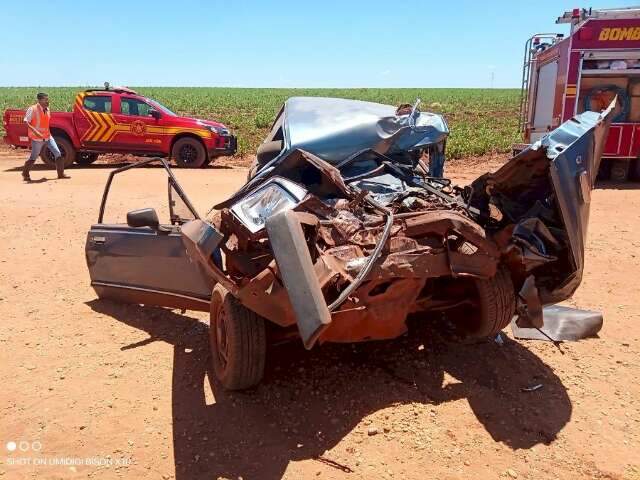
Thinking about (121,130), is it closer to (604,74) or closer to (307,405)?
(604,74)

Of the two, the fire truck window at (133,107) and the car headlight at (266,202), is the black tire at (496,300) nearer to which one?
the car headlight at (266,202)

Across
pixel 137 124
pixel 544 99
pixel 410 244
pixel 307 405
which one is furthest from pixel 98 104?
pixel 410 244

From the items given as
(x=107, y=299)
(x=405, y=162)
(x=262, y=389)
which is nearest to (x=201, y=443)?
(x=262, y=389)

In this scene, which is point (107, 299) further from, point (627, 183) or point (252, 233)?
point (627, 183)

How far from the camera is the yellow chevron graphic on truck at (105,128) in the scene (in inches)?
522

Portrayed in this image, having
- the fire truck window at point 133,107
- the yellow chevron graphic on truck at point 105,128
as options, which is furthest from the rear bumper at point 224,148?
the fire truck window at point 133,107

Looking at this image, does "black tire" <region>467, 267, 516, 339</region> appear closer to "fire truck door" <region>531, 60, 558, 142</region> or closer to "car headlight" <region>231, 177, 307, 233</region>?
"car headlight" <region>231, 177, 307, 233</region>

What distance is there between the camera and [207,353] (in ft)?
12.7

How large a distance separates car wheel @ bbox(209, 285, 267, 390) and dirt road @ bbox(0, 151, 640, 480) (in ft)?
0.56

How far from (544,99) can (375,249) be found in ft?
36.5

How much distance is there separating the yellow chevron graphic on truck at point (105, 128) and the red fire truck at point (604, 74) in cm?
880

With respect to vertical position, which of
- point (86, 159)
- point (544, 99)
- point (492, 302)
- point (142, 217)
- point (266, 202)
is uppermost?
point (544, 99)

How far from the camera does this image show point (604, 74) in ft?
34.2

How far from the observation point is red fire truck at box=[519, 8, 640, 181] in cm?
1014
